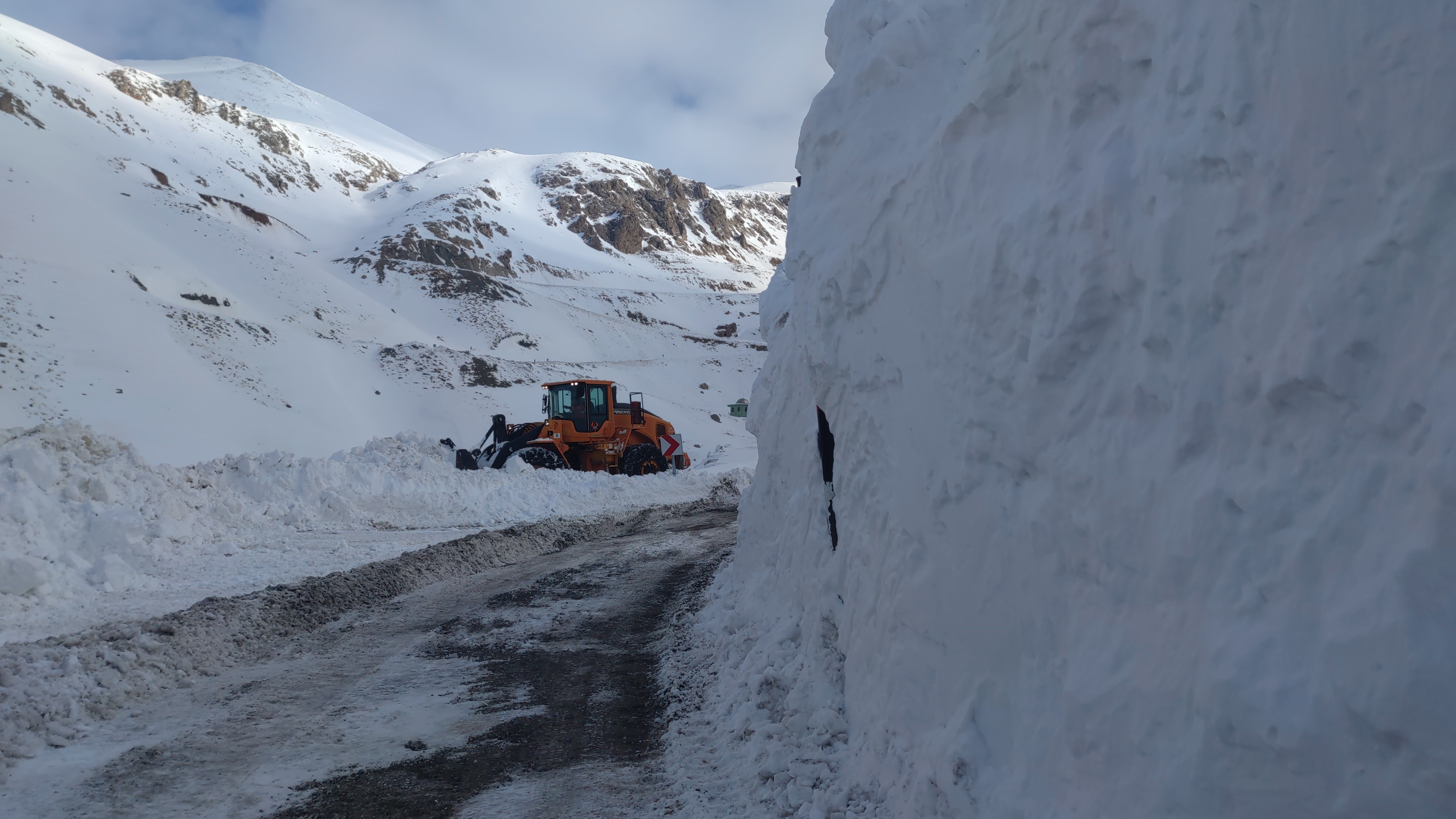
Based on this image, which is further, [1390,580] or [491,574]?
[491,574]

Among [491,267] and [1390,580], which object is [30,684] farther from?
[491,267]

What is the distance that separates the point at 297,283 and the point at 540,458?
31278mm

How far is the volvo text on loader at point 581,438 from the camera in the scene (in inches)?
812

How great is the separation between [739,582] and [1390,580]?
22.2 feet

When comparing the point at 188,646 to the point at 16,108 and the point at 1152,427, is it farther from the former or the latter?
the point at 16,108

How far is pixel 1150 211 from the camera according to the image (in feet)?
10.3

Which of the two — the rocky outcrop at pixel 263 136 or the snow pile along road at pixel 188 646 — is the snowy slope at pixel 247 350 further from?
the snow pile along road at pixel 188 646

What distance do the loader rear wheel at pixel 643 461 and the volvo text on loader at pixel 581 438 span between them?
0.7 inches

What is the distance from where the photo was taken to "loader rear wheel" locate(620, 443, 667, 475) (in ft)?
72.8

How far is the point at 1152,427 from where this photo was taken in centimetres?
305

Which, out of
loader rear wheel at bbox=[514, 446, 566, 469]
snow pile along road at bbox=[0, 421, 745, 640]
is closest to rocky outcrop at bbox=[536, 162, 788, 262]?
loader rear wheel at bbox=[514, 446, 566, 469]

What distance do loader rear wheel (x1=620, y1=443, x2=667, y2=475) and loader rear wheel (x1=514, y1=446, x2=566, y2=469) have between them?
1964mm

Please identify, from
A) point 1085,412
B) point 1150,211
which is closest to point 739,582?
point 1085,412

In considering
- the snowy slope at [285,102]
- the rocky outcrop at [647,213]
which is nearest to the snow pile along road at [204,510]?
the rocky outcrop at [647,213]
